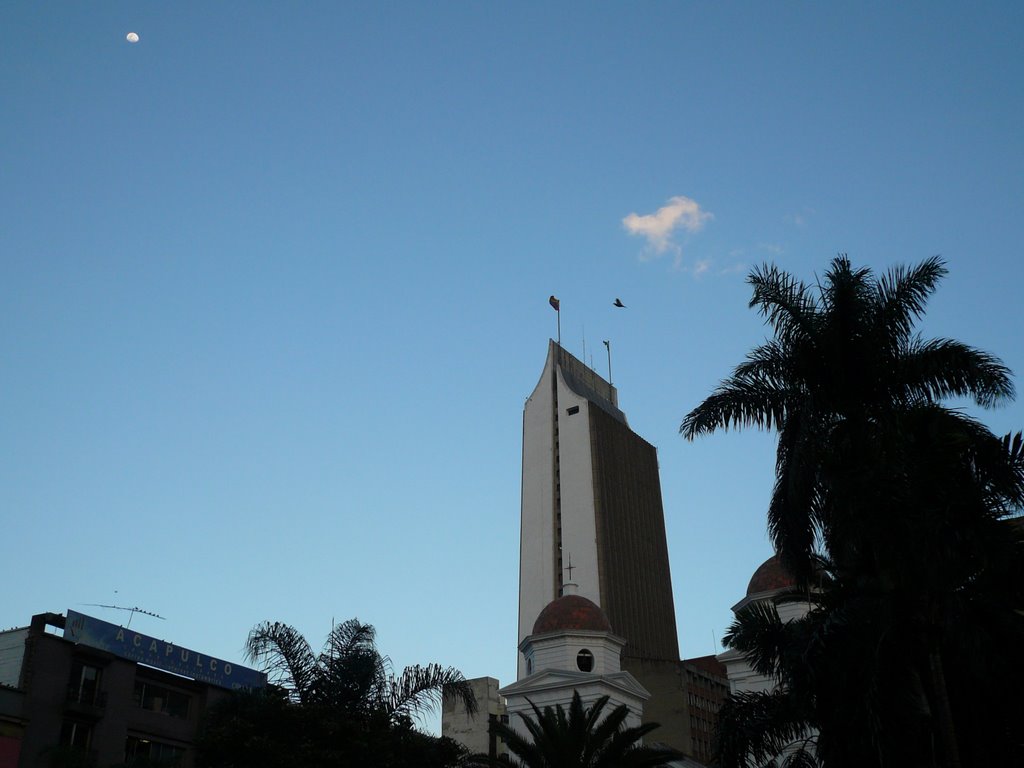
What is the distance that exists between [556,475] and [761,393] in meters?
84.1

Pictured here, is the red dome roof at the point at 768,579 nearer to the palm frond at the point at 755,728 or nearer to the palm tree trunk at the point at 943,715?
the palm frond at the point at 755,728

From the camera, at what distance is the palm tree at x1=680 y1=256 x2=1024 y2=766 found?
19.8 meters

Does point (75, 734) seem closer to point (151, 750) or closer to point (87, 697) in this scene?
point (87, 697)

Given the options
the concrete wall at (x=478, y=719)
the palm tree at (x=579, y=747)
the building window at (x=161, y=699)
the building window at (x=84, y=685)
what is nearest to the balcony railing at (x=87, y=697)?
the building window at (x=84, y=685)

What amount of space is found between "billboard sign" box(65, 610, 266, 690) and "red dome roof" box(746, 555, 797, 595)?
21.7 m

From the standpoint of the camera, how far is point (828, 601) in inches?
925

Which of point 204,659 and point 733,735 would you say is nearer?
point 733,735

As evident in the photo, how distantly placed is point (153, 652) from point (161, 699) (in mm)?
1975

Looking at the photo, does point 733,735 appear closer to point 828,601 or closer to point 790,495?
point 828,601

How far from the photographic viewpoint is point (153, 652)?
43219 mm

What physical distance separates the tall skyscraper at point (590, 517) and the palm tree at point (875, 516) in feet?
251

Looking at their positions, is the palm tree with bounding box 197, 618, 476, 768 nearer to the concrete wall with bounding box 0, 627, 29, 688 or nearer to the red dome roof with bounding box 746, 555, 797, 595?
the concrete wall with bounding box 0, 627, 29, 688

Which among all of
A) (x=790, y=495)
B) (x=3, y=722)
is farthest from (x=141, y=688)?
(x=790, y=495)

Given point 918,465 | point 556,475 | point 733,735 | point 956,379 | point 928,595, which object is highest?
point 556,475
